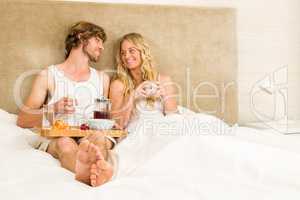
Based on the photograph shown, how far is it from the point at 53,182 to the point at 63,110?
951 millimetres

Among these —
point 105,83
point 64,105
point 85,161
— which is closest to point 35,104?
point 64,105

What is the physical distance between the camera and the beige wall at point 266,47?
2740 mm

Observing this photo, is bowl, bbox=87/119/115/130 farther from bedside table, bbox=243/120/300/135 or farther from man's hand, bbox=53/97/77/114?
bedside table, bbox=243/120/300/135

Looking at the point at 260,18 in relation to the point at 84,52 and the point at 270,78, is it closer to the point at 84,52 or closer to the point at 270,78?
the point at 270,78

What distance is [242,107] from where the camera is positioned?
2.72 m

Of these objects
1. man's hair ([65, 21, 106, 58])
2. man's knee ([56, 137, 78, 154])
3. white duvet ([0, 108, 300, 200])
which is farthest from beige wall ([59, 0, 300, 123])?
white duvet ([0, 108, 300, 200])

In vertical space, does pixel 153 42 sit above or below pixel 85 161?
above

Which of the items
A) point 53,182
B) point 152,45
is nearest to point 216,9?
point 152,45

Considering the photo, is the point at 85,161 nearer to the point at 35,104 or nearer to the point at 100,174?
the point at 100,174

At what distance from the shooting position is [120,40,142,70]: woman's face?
2.29 metres

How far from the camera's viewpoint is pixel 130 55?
2.30 metres

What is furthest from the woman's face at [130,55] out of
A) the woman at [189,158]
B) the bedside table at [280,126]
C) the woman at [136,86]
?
the bedside table at [280,126]

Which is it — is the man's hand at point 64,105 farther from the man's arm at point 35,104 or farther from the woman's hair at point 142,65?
the woman's hair at point 142,65

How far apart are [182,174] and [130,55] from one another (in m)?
1.30
